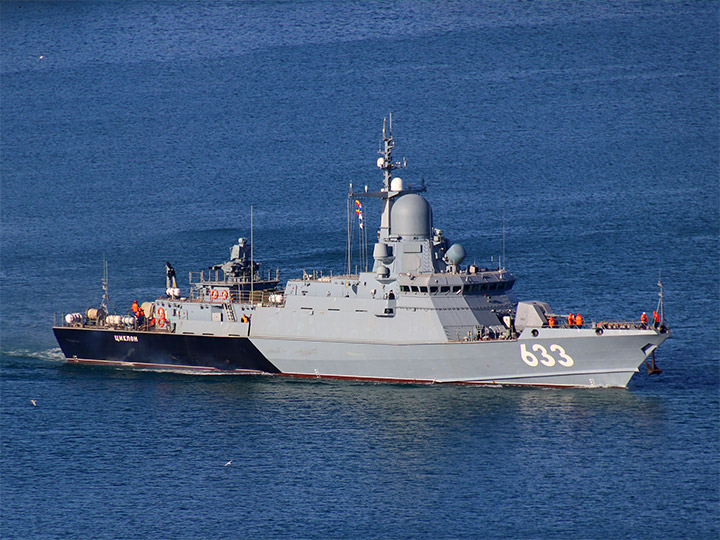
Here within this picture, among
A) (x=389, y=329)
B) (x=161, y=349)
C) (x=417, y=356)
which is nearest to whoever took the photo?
(x=417, y=356)

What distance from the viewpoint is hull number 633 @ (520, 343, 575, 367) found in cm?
4869

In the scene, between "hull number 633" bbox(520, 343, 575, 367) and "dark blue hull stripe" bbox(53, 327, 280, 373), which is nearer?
"hull number 633" bbox(520, 343, 575, 367)

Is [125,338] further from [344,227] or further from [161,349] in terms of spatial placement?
[344,227]

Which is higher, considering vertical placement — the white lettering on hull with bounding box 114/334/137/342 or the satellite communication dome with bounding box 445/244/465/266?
the satellite communication dome with bounding box 445/244/465/266

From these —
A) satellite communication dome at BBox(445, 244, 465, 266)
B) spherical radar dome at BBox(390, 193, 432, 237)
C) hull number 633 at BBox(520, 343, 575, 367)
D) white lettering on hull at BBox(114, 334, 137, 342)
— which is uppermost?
spherical radar dome at BBox(390, 193, 432, 237)

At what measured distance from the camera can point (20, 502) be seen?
38.9 m

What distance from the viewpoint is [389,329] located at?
167ft

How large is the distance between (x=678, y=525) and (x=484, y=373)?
14.7 meters

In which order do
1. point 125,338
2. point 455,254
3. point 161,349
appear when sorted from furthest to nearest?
point 125,338 → point 161,349 → point 455,254

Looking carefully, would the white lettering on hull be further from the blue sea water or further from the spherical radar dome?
the spherical radar dome

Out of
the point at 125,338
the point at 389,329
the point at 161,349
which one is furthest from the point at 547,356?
the point at 125,338

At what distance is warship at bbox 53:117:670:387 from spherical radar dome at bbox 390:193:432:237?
0.04 metres

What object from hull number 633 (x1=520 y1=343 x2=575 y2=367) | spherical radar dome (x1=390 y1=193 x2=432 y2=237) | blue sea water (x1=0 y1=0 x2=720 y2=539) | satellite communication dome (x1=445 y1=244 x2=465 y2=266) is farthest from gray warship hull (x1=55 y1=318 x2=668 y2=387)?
spherical radar dome (x1=390 y1=193 x2=432 y2=237)

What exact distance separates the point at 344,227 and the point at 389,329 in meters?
21.2
